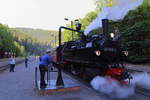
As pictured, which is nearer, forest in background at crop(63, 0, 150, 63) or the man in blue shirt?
the man in blue shirt

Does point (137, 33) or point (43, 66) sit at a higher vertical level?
point (137, 33)

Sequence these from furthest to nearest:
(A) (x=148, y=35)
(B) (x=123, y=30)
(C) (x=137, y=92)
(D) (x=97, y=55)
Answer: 1. (B) (x=123, y=30)
2. (A) (x=148, y=35)
3. (D) (x=97, y=55)
4. (C) (x=137, y=92)

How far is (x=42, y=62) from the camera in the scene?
26.7 ft

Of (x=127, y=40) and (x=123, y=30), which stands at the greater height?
(x=123, y=30)

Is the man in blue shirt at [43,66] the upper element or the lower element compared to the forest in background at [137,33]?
lower

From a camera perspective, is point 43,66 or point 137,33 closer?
point 43,66

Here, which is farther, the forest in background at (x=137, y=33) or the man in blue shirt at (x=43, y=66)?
the forest in background at (x=137, y=33)

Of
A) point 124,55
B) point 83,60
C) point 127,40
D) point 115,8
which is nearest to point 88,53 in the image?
point 83,60

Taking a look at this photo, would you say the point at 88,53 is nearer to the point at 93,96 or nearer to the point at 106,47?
the point at 106,47

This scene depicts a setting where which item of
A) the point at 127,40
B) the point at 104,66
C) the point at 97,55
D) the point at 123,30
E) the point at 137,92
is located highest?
the point at 123,30

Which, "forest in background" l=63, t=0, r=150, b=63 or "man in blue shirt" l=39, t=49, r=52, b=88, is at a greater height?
"forest in background" l=63, t=0, r=150, b=63

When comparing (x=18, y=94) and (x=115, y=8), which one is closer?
(x=18, y=94)

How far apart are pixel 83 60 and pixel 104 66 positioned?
6.00 feet

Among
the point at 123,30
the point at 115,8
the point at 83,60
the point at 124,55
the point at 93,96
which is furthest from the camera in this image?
the point at 123,30
